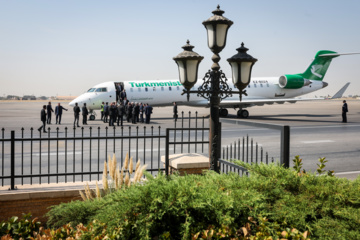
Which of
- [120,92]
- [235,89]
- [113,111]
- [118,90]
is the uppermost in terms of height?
[235,89]

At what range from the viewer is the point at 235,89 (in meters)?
34.1

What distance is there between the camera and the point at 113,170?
17.8 ft

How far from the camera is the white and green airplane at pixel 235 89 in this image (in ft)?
95.2

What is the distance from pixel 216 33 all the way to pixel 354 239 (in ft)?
16.1

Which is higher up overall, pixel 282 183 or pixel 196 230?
pixel 282 183

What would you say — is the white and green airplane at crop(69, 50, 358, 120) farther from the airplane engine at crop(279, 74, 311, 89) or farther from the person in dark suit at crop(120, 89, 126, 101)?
the person in dark suit at crop(120, 89, 126, 101)

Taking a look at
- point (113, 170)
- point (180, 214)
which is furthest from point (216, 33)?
point (180, 214)

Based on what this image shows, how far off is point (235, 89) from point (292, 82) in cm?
608

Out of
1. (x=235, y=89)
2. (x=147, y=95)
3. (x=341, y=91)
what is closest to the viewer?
(x=147, y=95)

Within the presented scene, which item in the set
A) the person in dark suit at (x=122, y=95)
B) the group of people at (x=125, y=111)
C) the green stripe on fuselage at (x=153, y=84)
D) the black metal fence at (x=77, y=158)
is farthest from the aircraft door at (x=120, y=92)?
the black metal fence at (x=77, y=158)

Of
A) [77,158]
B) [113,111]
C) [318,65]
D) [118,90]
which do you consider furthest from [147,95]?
[318,65]

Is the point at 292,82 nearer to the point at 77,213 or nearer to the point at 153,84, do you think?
the point at 153,84

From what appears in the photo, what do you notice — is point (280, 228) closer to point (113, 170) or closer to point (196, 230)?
point (196, 230)

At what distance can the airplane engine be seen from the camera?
3531 centimetres
